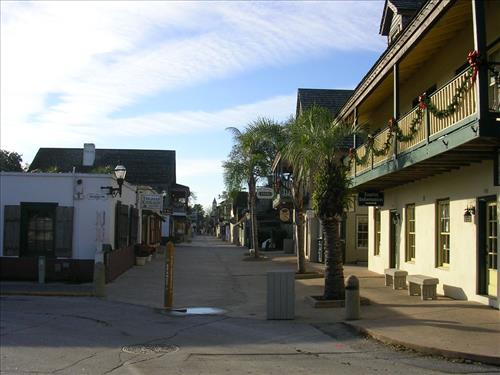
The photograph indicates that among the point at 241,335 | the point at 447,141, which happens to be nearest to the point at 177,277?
the point at 241,335

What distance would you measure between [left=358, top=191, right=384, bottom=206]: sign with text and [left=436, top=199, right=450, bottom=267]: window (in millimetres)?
4443

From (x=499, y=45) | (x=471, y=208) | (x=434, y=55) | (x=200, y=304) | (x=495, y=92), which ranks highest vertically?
(x=434, y=55)

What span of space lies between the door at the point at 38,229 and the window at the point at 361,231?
14.2m

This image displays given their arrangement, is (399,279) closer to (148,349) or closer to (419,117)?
(419,117)

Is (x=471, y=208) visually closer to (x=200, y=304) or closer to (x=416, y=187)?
(x=416, y=187)

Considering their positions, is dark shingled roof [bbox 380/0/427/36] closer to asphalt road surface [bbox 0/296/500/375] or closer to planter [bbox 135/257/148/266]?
asphalt road surface [bbox 0/296/500/375]

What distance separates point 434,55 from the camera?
16.8 m

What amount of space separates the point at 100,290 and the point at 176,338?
20.7 ft

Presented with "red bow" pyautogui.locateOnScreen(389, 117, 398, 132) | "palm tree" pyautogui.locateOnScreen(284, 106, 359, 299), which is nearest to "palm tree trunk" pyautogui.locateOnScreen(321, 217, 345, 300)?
"palm tree" pyautogui.locateOnScreen(284, 106, 359, 299)

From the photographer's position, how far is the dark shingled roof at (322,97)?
33969mm

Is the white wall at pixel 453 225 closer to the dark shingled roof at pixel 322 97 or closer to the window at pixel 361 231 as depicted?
the window at pixel 361 231

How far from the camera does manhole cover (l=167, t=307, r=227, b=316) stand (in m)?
13.3

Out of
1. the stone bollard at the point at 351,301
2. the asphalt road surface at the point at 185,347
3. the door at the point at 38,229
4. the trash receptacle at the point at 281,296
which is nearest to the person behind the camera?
the asphalt road surface at the point at 185,347

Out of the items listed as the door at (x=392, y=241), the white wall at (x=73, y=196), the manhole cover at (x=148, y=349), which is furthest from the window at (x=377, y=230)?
the manhole cover at (x=148, y=349)
